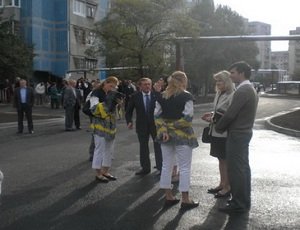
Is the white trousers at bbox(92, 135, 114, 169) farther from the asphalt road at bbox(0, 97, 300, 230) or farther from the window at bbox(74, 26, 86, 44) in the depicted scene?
the window at bbox(74, 26, 86, 44)

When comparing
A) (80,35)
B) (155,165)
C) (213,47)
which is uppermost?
(80,35)

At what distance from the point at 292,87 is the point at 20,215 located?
104120 mm

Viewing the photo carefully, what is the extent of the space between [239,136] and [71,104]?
1241 cm

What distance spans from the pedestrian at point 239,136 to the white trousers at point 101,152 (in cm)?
260

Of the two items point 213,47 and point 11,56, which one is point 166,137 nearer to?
point 11,56

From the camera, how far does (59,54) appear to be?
52.8 meters

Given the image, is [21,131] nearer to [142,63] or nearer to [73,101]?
[73,101]

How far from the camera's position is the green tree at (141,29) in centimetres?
3359

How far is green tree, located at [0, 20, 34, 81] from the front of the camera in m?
36.4

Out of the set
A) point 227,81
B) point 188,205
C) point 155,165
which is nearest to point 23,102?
point 155,165

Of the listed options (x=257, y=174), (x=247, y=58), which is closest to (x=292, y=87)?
(x=247, y=58)

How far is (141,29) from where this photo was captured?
35000 mm

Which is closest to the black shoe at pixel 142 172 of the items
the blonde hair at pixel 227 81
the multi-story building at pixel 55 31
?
the blonde hair at pixel 227 81

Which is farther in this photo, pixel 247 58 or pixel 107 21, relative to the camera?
pixel 247 58
